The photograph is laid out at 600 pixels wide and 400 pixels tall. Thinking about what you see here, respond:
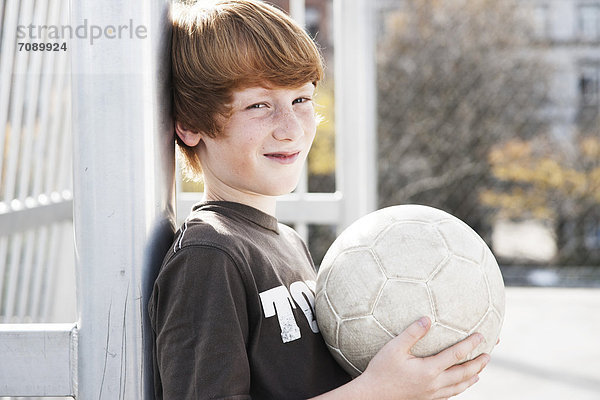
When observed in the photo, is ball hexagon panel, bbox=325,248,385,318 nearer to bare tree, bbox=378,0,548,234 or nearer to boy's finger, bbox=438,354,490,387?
boy's finger, bbox=438,354,490,387

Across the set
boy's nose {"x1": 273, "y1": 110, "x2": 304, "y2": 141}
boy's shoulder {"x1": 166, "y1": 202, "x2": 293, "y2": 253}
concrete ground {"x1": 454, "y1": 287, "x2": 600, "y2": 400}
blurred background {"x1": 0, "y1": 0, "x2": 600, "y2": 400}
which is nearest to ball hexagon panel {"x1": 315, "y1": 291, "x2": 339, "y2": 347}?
boy's shoulder {"x1": 166, "y1": 202, "x2": 293, "y2": 253}

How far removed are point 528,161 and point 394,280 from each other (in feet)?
21.3

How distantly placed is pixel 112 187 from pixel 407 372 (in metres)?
0.37

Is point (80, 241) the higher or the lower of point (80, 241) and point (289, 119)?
the lower

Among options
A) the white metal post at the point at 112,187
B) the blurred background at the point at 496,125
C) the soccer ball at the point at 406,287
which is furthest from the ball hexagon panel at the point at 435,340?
the blurred background at the point at 496,125

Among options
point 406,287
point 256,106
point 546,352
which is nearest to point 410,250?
point 406,287

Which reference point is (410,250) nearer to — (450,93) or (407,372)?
(407,372)

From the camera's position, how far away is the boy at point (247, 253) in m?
0.72

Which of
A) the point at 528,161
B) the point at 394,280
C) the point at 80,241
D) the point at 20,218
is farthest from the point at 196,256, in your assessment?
the point at 528,161

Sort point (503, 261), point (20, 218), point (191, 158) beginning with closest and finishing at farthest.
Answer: point (191, 158) → point (20, 218) → point (503, 261)

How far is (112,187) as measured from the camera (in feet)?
2.31

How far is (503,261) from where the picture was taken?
6465 mm

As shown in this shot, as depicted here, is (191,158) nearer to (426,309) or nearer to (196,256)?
(196,256)

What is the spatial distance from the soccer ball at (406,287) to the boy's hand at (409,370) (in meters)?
0.01
